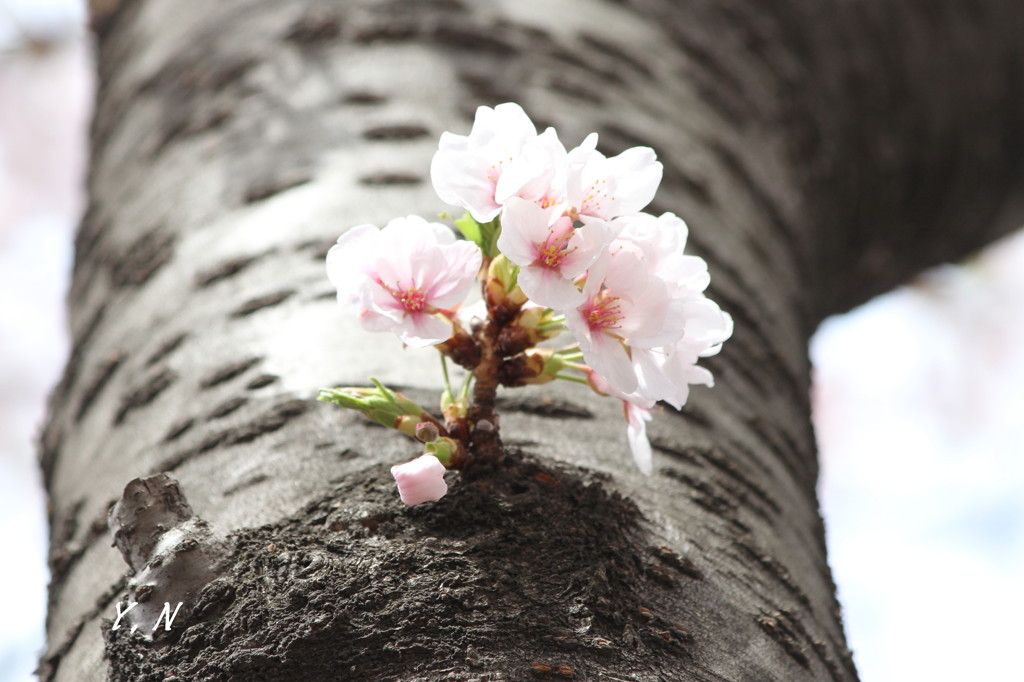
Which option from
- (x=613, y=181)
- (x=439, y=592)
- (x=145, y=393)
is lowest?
(x=439, y=592)

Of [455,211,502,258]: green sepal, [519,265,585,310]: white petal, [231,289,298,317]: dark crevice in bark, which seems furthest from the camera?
[231,289,298,317]: dark crevice in bark

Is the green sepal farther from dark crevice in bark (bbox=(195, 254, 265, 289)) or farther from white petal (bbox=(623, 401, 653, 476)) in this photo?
dark crevice in bark (bbox=(195, 254, 265, 289))

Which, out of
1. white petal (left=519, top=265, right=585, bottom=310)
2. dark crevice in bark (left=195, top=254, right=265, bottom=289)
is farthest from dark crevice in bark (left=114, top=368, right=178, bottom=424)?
white petal (left=519, top=265, right=585, bottom=310)

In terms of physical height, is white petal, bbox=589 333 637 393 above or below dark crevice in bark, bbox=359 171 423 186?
below

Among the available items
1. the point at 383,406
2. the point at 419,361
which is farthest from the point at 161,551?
the point at 419,361

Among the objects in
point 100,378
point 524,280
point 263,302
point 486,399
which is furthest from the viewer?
point 100,378

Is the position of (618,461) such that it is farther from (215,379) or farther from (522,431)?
(215,379)

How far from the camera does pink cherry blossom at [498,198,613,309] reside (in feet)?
2.22

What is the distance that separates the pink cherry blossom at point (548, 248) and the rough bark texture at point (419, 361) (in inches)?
7.1

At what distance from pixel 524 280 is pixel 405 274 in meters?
0.11

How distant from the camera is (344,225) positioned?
42.6 inches

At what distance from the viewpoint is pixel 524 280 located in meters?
0.67

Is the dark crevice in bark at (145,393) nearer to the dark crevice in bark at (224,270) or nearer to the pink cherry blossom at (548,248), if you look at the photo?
the dark crevice in bark at (224,270)

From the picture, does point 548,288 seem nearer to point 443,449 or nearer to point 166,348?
point 443,449
